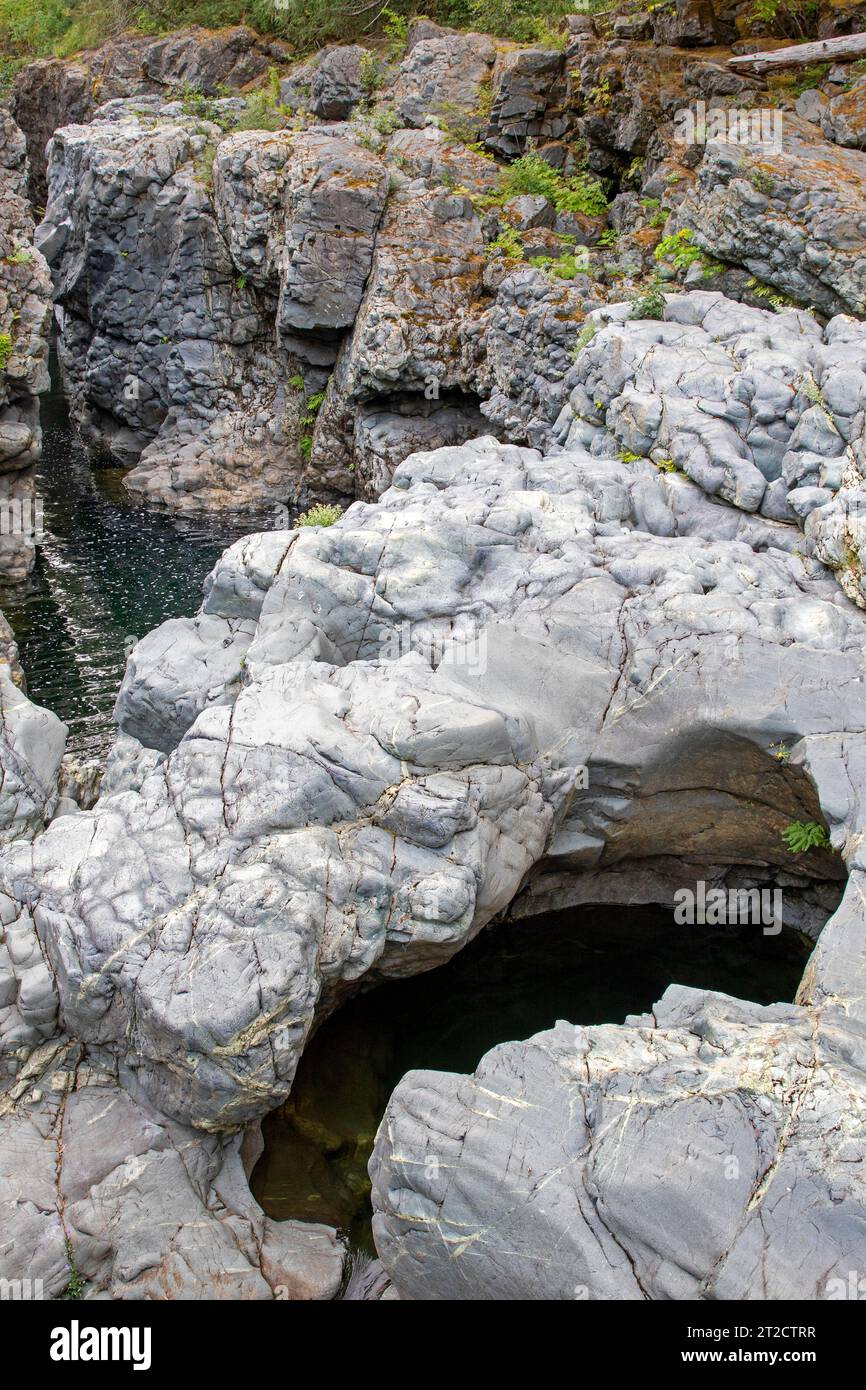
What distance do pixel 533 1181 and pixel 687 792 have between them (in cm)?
728

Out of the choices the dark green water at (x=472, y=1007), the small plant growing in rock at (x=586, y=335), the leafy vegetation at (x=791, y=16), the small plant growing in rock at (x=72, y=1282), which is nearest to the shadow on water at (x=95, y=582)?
the dark green water at (x=472, y=1007)

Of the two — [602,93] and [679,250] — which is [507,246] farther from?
[679,250]

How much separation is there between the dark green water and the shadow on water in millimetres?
9003

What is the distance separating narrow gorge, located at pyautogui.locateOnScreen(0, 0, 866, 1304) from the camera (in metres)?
9.59

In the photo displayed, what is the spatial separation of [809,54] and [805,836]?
65.4 ft

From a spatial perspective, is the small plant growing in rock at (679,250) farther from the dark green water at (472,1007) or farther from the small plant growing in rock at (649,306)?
the dark green water at (472,1007)

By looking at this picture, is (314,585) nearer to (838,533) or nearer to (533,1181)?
(838,533)

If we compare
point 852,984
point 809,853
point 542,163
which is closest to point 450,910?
point 852,984

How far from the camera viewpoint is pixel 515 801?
1364cm

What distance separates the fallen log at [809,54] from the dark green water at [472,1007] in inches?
802

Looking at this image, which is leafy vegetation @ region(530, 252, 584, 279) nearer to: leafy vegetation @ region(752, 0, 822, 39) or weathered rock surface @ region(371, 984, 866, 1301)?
leafy vegetation @ region(752, 0, 822, 39)

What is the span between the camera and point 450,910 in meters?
12.2

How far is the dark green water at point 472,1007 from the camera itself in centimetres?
1238

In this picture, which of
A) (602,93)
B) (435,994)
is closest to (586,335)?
(602,93)
